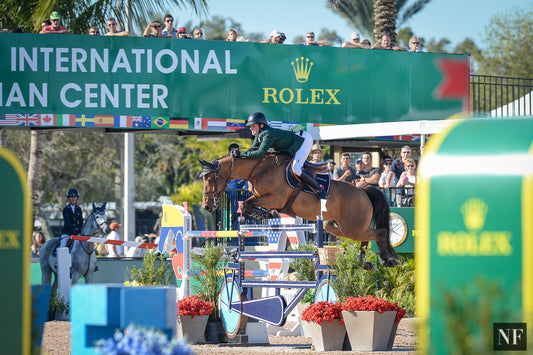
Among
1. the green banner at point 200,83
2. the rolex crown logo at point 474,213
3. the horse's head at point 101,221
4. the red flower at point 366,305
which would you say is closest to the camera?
the rolex crown logo at point 474,213

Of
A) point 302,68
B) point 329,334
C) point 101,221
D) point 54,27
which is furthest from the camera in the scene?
point 302,68

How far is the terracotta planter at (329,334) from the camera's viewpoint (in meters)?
9.78

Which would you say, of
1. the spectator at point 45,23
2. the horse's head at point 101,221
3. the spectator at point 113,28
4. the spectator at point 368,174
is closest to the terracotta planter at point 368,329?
the spectator at point 368,174

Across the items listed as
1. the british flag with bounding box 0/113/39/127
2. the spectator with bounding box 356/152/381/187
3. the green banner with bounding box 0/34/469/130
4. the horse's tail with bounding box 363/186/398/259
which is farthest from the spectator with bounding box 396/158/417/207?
the british flag with bounding box 0/113/39/127

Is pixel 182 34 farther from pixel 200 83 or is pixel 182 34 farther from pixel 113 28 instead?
pixel 113 28

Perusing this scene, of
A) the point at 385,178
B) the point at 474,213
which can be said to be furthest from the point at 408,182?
the point at 474,213

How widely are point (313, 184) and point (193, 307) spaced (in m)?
2.90

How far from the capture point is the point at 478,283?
402cm

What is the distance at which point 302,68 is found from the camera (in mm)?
19531

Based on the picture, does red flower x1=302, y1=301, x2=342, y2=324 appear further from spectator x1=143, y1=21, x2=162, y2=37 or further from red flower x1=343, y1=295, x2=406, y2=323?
spectator x1=143, y1=21, x2=162, y2=37

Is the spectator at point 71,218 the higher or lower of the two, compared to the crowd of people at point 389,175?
lower

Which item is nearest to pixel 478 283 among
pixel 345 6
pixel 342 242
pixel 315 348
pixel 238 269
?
pixel 315 348

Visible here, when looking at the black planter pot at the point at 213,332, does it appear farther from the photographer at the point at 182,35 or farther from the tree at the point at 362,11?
the tree at the point at 362,11

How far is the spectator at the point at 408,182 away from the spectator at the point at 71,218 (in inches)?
239
